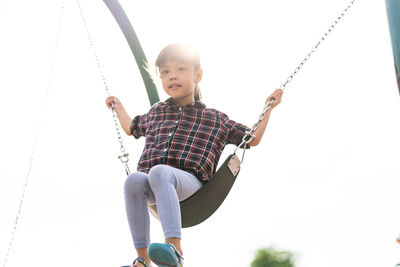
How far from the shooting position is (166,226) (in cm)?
224

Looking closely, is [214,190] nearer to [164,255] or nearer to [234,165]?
[234,165]

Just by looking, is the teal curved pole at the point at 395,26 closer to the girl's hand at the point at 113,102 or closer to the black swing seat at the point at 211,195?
the black swing seat at the point at 211,195

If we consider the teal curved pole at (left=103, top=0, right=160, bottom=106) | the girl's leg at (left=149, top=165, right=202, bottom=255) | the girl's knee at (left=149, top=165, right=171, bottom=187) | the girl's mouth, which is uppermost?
the teal curved pole at (left=103, top=0, right=160, bottom=106)

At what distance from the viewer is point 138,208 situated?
240cm

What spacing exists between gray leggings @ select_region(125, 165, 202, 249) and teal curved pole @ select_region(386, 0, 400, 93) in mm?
1077

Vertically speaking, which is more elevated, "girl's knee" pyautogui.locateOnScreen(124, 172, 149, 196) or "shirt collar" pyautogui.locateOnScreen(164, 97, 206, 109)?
"shirt collar" pyautogui.locateOnScreen(164, 97, 206, 109)

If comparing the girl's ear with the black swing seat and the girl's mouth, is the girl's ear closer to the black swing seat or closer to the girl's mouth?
the girl's mouth

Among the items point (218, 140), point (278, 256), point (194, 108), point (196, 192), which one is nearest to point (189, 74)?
point (194, 108)

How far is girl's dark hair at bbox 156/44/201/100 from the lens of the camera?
266 centimetres

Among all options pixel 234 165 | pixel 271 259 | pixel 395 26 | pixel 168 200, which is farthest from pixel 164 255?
pixel 271 259

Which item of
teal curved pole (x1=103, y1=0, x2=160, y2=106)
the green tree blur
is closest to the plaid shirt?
teal curved pole (x1=103, y1=0, x2=160, y2=106)

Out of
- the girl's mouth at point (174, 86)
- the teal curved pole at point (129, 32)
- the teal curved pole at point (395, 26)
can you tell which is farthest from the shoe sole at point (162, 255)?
the teal curved pole at point (129, 32)

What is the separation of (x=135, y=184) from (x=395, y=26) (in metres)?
1.37

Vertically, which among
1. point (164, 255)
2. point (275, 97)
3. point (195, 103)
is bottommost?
point (164, 255)
